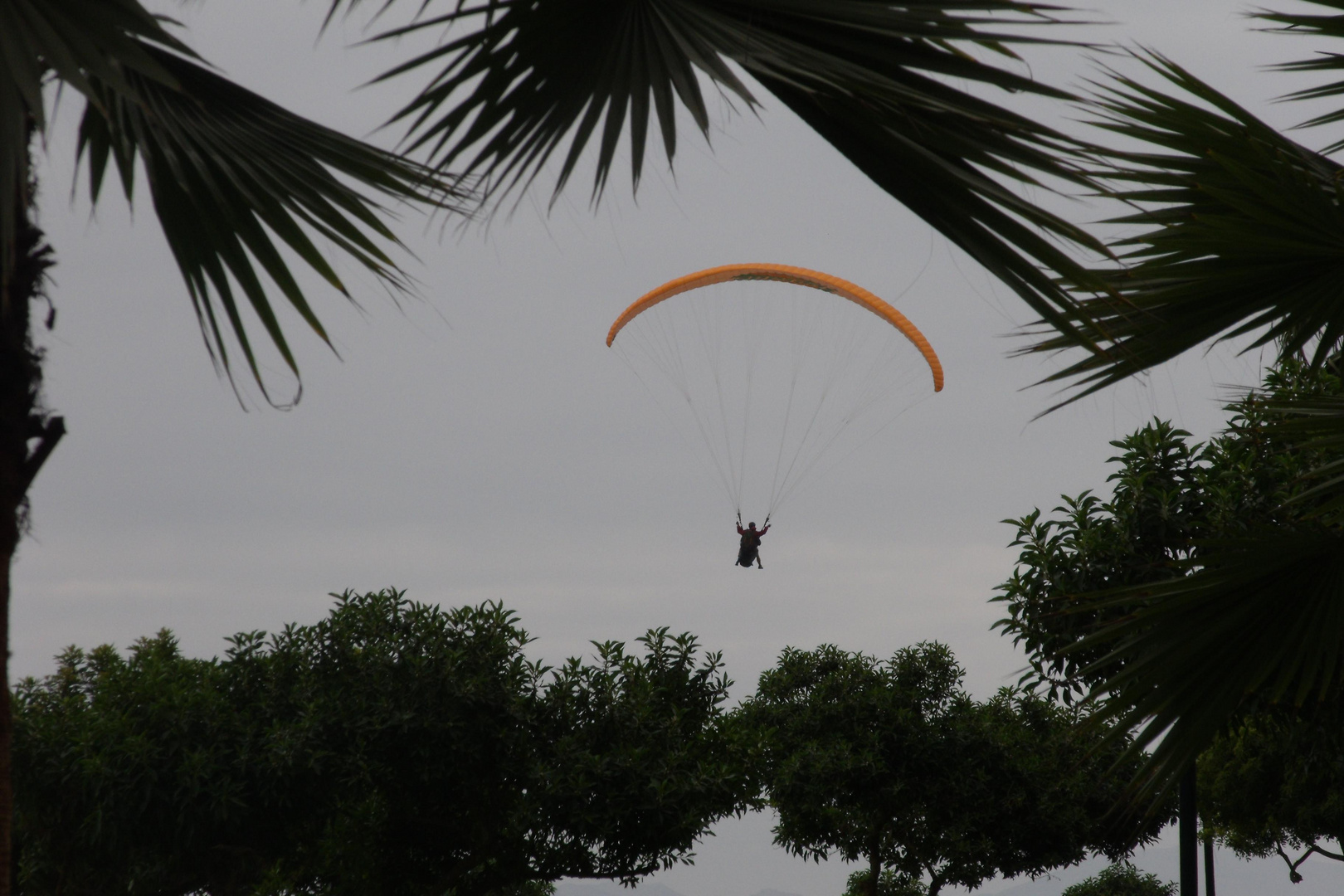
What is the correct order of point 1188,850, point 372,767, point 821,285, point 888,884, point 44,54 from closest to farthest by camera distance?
point 44,54 < point 1188,850 < point 372,767 < point 821,285 < point 888,884

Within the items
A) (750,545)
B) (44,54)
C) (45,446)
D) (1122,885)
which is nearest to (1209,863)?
(1122,885)

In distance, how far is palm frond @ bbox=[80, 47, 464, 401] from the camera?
354 centimetres

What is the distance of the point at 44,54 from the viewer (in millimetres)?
2281

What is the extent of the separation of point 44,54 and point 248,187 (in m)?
1.28

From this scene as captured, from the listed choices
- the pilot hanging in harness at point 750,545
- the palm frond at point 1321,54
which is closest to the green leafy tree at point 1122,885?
the pilot hanging in harness at point 750,545

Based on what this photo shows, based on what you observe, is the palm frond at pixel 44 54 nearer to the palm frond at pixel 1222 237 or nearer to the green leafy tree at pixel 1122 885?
the palm frond at pixel 1222 237

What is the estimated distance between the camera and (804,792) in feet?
78.1

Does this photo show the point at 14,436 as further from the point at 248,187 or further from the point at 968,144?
the point at 968,144

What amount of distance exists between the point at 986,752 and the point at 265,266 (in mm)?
22512

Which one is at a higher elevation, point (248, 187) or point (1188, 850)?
point (248, 187)

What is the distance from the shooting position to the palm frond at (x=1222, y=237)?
4457 millimetres

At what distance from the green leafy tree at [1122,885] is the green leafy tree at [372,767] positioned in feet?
65.8

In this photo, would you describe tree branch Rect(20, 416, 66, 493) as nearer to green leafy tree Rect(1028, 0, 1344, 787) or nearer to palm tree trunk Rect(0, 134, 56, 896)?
palm tree trunk Rect(0, 134, 56, 896)

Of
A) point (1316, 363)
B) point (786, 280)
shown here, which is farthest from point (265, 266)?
point (786, 280)
